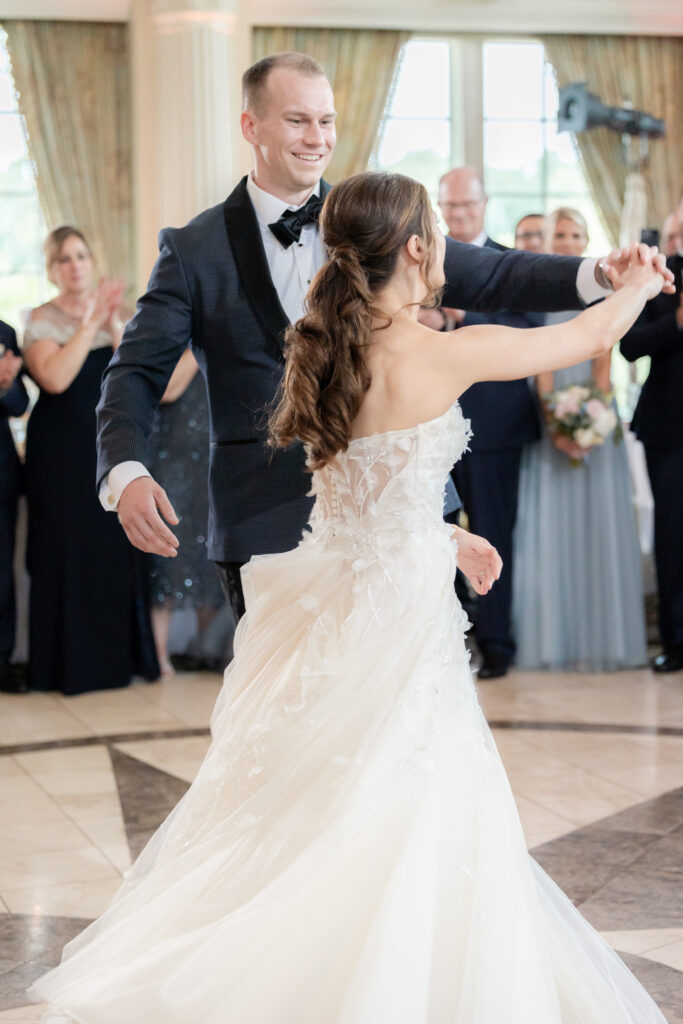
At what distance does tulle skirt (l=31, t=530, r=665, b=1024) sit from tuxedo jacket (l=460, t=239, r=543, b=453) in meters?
3.39

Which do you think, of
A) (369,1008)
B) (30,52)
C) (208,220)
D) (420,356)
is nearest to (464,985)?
(369,1008)

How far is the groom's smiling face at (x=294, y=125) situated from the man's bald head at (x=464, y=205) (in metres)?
2.88

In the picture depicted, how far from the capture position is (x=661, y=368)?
579 centimetres

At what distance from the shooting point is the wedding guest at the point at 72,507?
5.59 m

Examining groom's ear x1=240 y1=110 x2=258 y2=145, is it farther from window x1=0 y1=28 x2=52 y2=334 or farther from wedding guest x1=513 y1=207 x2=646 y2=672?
window x1=0 y1=28 x2=52 y2=334

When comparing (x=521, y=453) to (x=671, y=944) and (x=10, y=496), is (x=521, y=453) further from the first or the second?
(x=671, y=944)

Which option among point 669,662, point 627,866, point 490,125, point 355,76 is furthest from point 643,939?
point 490,125

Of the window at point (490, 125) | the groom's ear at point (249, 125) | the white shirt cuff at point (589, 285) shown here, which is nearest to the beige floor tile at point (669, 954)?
the white shirt cuff at point (589, 285)

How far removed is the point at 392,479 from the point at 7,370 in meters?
3.66

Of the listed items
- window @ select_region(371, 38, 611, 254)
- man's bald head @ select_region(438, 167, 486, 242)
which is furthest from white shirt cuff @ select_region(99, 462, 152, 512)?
window @ select_region(371, 38, 611, 254)

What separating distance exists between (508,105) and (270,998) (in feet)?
28.8

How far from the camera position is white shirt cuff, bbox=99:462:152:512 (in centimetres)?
246

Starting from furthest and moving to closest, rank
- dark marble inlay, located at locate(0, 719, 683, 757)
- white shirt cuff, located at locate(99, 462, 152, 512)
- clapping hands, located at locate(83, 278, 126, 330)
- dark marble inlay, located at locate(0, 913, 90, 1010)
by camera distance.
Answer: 1. clapping hands, located at locate(83, 278, 126, 330)
2. dark marble inlay, located at locate(0, 719, 683, 757)
3. dark marble inlay, located at locate(0, 913, 90, 1010)
4. white shirt cuff, located at locate(99, 462, 152, 512)

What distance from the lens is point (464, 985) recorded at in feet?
6.56
